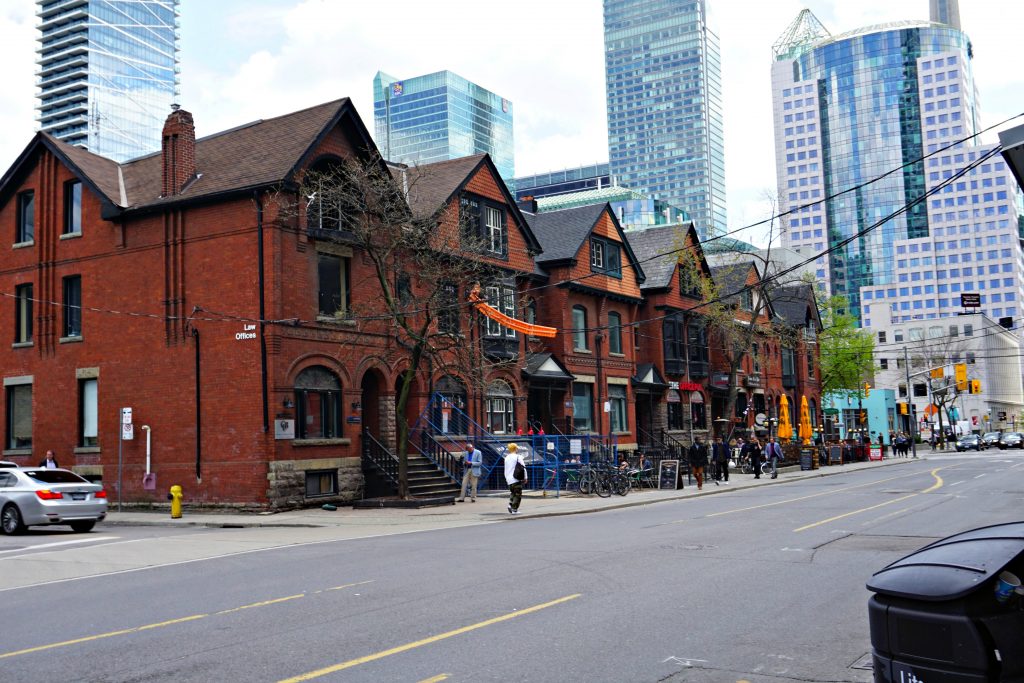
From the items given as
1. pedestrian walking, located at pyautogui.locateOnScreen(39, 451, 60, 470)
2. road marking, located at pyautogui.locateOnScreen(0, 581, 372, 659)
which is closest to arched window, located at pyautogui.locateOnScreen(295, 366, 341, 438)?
pedestrian walking, located at pyautogui.locateOnScreen(39, 451, 60, 470)

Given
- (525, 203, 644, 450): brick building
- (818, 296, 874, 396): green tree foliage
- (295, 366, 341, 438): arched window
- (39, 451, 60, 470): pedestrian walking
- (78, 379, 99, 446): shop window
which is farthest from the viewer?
(818, 296, 874, 396): green tree foliage

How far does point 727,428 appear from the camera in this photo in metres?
53.0

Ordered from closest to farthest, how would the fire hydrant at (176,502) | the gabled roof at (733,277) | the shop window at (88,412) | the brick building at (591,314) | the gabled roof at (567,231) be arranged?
the fire hydrant at (176,502)
the shop window at (88,412)
the brick building at (591,314)
the gabled roof at (567,231)
the gabled roof at (733,277)

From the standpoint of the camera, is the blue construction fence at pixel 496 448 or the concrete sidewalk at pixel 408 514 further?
the blue construction fence at pixel 496 448

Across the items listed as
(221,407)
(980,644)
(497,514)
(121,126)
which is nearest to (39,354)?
(221,407)

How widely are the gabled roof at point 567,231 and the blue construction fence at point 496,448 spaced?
31.8 feet

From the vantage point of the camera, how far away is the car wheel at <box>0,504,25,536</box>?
72.3 ft

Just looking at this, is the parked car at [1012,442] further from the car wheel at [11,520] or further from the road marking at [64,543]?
the car wheel at [11,520]

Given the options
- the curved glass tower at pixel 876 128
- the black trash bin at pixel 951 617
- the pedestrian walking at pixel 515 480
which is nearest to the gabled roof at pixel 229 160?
the pedestrian walking at pixel 515 480

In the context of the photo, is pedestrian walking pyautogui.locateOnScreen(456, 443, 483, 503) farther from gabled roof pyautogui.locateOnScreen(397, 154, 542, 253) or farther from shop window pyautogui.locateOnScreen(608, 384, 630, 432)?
shop window pyautogui.locateOnScreen(608, 384, 630, 432)

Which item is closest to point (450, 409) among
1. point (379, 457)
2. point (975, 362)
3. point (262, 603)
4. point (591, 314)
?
point (379, 457)

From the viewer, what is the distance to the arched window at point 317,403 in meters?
27.1

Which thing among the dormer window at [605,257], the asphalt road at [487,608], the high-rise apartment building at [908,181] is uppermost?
the high-rise apartment building at [908,181]

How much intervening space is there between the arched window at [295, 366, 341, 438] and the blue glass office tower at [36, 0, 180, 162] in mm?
178654
